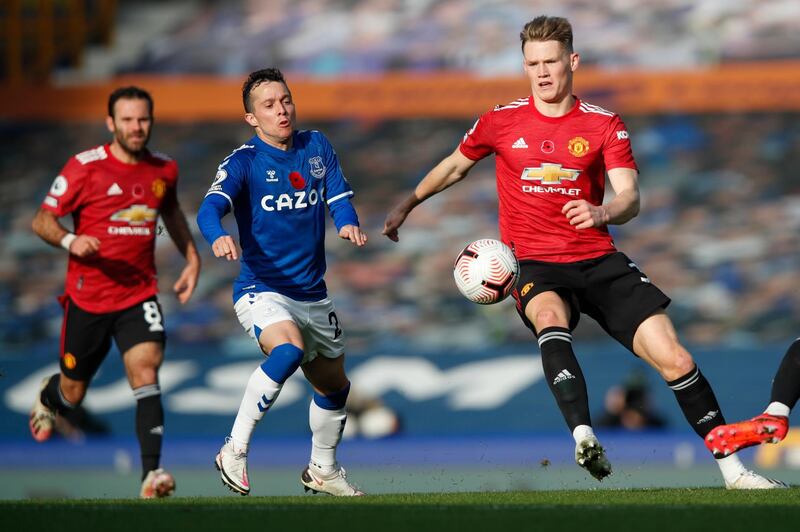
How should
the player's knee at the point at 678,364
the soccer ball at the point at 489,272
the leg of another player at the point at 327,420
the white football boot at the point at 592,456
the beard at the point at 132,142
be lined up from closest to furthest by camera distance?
the white football boot at the point at 592,456, the player's knee at the point at 678,364, the soccer ball at the point at 489,272, the leg of another player at the point at 327,420, the beard at the point at 132,142

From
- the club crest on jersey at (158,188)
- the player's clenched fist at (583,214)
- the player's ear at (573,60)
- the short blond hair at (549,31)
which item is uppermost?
the short blond hair at (549,31)

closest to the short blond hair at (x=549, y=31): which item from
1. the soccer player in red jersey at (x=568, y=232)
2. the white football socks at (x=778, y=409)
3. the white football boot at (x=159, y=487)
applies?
the soccer player in red jersey at (x=568, y=232)

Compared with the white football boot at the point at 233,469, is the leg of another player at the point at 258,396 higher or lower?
higher

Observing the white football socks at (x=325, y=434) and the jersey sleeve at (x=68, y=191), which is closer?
the white football socks at (x=325, y=434)

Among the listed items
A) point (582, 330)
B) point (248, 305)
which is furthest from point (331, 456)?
point (582, 330)

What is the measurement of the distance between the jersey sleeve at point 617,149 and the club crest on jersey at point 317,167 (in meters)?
1.70

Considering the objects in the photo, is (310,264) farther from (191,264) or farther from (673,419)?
(673,419)

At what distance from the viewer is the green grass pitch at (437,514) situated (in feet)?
16.6

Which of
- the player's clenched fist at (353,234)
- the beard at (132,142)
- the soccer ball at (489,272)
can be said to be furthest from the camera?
the beard at (132,142)

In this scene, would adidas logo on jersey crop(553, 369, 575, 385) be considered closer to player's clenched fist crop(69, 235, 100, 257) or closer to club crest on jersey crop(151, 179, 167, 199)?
player's clenched fist crop(69, 235, 100, 257)

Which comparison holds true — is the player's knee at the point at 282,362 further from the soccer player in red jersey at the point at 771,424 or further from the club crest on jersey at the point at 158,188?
the soccer player in red jersey at the point at 771,424

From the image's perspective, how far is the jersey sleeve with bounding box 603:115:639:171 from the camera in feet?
22.5

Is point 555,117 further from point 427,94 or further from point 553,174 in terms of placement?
point 427,94

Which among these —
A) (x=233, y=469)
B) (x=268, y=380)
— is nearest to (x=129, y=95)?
(x=268, y=380)
